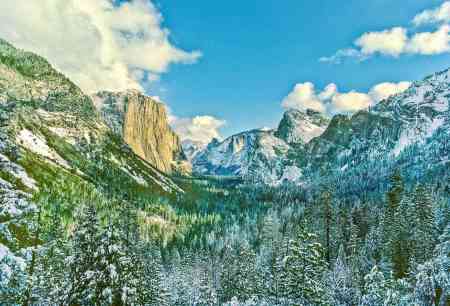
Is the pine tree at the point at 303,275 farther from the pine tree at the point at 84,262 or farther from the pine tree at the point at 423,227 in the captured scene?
the pine tree at the point at 423,227

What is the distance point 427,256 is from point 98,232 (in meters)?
36.5

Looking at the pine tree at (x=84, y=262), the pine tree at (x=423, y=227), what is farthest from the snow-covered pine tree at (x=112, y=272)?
the pine tree at (x=423, y=227)

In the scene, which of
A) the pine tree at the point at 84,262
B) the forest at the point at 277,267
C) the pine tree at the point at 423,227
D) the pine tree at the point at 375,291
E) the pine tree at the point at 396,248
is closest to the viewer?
the forest at the point at 277,267

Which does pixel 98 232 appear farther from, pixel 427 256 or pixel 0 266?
pixel 427 256

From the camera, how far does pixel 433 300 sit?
1652 centimetres

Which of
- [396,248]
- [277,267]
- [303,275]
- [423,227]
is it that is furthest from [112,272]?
[396,248]

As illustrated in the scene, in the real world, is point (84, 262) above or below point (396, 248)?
above

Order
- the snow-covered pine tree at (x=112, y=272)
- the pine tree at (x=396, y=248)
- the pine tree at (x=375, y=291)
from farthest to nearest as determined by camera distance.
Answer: the pine tree at (x=396, y=248)
the snow-covered pine tree at (x=112, y=272)
the pine tree at (x=375, y=291)

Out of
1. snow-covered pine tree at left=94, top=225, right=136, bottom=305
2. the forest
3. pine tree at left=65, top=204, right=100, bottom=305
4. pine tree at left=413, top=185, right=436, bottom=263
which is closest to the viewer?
the forest

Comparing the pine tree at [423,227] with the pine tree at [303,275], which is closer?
the pine tree at [303,275]

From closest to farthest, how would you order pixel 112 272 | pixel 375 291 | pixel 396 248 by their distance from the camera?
1. pixel 375 291
2. pixel 112 272
3. pixel 396 248

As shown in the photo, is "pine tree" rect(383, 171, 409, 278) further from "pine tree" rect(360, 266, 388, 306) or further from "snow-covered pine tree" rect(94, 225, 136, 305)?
"snow-covered pine tree" rect(94, 225, 136, 305)

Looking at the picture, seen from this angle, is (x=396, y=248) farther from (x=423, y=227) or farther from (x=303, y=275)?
(x=303, y=275)

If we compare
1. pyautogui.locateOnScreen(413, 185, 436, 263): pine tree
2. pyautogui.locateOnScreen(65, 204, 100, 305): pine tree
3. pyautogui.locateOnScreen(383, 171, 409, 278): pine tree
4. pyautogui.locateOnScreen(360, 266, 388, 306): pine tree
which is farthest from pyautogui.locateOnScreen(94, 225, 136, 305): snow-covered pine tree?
pyautogui.locateOnScreen(383, 171, 409, 278): pine tree
